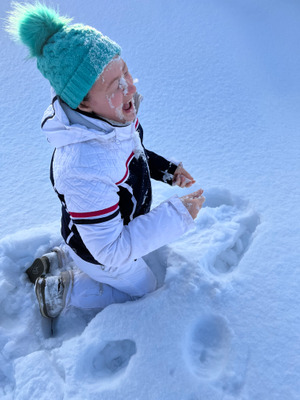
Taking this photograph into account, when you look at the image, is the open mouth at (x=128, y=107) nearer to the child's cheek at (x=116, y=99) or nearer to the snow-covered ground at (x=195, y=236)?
the child's cheek at (x=116, y=99)

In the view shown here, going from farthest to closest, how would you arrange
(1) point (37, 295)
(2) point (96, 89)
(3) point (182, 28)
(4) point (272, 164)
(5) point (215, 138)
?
(3) point (182, 28) → (5) point (215, 138) → (4) point (272, 164) → (1) point (37, 295) → (2) point (96, 89)

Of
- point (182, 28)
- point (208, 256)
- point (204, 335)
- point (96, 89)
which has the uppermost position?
point (182, 28)

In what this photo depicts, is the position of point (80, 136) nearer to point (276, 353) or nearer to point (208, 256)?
point (208, 256)

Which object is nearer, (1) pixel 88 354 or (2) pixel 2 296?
(1) pixel 88 354

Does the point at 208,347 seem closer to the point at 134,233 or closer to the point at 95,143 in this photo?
the point at 134,233

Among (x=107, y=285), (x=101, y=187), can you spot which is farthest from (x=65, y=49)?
(x=107, y=285)

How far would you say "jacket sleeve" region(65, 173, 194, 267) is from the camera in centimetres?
94

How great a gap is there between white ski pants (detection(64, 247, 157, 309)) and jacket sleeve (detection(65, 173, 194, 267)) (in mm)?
200

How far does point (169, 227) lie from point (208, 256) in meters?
0.30

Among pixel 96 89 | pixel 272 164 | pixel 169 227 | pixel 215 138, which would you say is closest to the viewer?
pixel 96 89

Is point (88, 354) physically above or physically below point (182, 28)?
below

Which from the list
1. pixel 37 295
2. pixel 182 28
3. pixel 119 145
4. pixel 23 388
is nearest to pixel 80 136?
pixel 119 145

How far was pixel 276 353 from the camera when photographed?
1.00 metres

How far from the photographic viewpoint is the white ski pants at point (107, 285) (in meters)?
1.21
